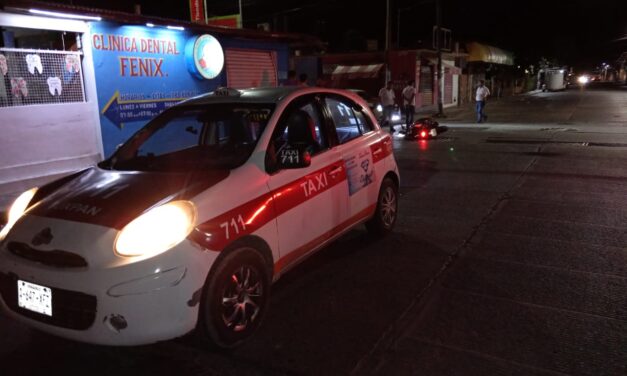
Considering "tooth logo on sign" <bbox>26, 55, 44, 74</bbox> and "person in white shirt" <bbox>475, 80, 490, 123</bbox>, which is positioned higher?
"tooth logo on sign" <bbox>26, 55, 44, 74</bbox>

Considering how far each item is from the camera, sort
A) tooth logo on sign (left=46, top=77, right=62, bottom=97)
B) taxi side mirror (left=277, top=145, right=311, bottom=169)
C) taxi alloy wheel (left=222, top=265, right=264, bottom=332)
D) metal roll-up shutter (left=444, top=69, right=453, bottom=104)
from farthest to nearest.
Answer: metal roll-up shutter (left=444, top=69, right=453, bottom=104)
tooth logo on sign (left=46, top=77, right=62, bottom=97)
taxi side mirror (left=277, top=145, right=311, bottom=169)
taxi alloy wheel (left=222, top=265, right=264, bottom=332)

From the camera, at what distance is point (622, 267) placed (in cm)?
472

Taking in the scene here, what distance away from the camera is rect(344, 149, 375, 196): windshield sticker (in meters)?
4.75

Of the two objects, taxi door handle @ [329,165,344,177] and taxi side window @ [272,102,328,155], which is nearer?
taxi side window @ [272,102,328,155]

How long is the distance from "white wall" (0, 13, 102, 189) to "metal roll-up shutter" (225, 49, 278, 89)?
3.85 metres

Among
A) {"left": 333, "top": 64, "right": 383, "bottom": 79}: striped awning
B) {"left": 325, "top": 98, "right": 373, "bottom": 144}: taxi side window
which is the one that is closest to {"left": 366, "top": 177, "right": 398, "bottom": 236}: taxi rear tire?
{"left": 325, "top": 98, "right": 373, "bottom": 144}: taxi side window

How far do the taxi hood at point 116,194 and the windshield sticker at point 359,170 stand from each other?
154 cm

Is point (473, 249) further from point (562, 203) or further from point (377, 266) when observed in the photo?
point (562, 203)

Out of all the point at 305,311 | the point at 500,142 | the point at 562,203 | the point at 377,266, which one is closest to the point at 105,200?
the point at 305,311

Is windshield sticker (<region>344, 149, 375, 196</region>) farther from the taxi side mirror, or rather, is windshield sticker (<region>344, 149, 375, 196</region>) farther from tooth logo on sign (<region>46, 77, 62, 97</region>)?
tooth logo on sign (<region>46, 77, 62, 97</region>)

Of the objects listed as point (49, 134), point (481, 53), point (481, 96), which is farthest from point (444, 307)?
point (481, 53)

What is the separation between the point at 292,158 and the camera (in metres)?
3.78

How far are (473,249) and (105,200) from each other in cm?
372

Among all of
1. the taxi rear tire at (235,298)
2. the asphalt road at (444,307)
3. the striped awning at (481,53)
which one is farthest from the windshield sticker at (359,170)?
the striped awning at (481,53)
